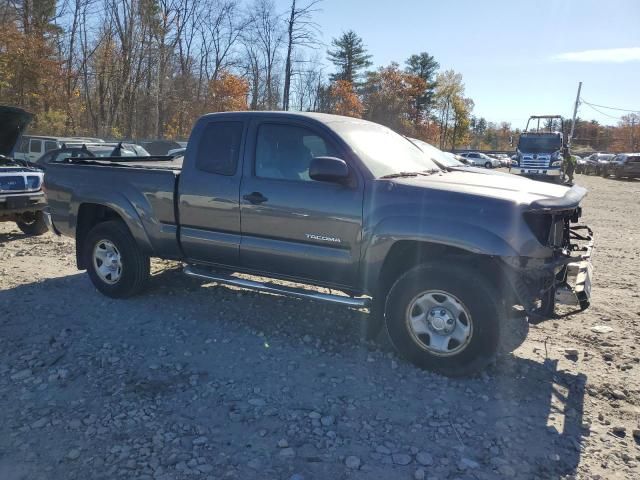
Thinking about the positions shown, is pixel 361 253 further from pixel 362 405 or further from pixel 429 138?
pixel 429 138

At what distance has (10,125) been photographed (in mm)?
8844

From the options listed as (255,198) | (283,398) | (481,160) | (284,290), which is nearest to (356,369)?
(283,398)

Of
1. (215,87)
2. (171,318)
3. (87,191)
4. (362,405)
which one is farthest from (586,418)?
(215,87)

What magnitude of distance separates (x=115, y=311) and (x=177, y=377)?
1.77 metres

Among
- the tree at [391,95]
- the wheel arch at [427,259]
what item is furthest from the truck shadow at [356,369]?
the tree at [391,95]

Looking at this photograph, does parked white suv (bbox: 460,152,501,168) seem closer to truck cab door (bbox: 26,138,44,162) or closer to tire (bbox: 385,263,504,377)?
truck cab door (bbox: 26,138,44,162)

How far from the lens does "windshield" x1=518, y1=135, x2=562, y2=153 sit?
24922mm

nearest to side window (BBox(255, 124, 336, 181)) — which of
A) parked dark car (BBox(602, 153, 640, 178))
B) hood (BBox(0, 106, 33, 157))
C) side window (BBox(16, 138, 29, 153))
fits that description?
hood (BBox(0, 106, 33, 157))

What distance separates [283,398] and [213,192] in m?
2.13

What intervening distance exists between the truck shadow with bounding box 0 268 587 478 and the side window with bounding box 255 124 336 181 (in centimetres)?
149

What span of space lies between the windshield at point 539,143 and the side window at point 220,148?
23.7 meters

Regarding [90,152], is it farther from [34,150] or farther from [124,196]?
[124,196]

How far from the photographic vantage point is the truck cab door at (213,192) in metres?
4.74

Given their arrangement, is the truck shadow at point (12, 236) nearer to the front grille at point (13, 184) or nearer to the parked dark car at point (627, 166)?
the front grille at point (13, 184)
